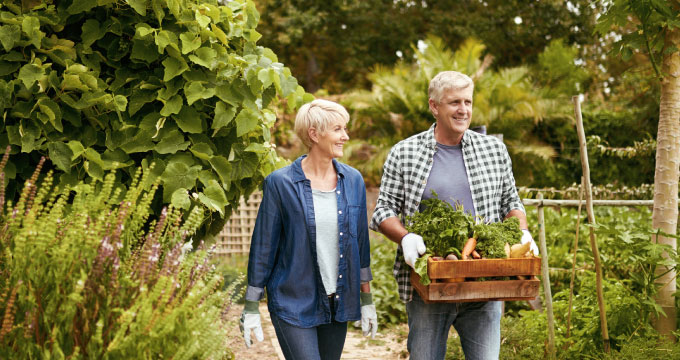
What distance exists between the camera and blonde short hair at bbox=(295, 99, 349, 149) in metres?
2.80

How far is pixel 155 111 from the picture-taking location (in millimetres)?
2822

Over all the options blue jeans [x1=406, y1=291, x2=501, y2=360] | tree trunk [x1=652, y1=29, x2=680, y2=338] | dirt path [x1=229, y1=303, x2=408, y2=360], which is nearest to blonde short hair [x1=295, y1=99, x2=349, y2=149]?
blue jeans [x1=406, y1=291, x2=501, y2=360]

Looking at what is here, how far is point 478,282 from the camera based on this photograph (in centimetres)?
254

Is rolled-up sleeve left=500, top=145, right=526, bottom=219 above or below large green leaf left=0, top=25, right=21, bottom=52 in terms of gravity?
below

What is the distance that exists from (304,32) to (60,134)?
57.5ft

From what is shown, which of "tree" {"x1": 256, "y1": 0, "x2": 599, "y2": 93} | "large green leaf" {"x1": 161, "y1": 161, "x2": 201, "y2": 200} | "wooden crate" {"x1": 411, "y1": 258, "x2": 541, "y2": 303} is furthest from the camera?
"tree" {"x1": 256, "y1": 0, "x2": 599, "y2": 93}

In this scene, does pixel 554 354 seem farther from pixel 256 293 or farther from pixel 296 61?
pixel 296 61

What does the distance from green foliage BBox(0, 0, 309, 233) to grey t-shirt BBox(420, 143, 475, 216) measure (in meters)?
→ 0.79

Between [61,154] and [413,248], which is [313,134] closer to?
[413,248]

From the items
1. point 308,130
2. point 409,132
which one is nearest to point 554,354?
point 308,130

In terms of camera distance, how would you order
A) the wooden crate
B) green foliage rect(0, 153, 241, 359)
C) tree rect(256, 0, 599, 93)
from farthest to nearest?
tree rect(256, 0, 599, 93) → the wooden crate → green foliage rect(0, 153, 241, 359)

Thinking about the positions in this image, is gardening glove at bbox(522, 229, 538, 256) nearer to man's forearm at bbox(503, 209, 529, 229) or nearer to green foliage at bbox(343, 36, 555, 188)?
man's forearm at bbox(503, 209, 529, 229)

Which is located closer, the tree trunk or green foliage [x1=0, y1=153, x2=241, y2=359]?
green foliage [x1=0, y1=153, x2=241, y2=359]

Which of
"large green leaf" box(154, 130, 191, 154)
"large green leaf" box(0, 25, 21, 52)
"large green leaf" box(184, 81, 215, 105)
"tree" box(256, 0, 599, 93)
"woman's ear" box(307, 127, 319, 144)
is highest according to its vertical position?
"tree" box(256, 0, 599, 93)
